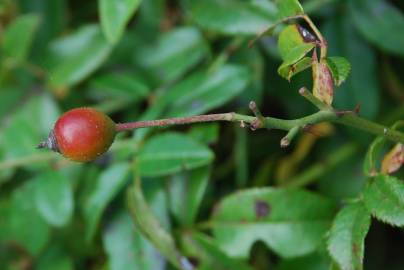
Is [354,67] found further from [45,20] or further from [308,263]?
[45,20]

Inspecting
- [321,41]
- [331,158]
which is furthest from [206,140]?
[321,41]

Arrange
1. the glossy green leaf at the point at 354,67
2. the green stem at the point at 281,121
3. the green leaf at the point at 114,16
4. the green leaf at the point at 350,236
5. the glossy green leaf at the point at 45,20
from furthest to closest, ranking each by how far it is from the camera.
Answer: the glossy green leaf at the point at 45,20 → the glossy green leaf at the point at 354,67 → the green leaf at the point at 114,16 → the green leaf at the point at 350,236 → the green stem at the point at 281,121

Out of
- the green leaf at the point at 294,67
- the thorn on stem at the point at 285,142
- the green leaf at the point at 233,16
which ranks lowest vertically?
the thorn on stem at the point at 285,142

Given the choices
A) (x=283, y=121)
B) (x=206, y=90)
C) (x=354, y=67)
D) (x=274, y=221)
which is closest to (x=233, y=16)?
(x=206, y=90)

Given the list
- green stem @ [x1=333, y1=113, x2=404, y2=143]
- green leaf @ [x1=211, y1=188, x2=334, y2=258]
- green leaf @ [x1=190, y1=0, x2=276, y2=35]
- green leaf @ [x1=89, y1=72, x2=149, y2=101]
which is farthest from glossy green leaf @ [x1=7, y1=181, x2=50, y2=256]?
green stem @ [x1=333, y1=113, x2=404, y2=143]

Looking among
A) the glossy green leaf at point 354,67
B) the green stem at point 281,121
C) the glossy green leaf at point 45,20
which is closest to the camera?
the green stem at point 281,121

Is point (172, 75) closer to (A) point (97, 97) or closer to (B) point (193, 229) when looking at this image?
(A) point (97, 97)

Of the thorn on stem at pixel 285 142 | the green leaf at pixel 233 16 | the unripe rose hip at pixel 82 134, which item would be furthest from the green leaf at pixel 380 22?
the unripe rose hip at pixel 82 134

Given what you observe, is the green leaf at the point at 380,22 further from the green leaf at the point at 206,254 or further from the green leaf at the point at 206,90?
the green leaf at the point at 206,254
